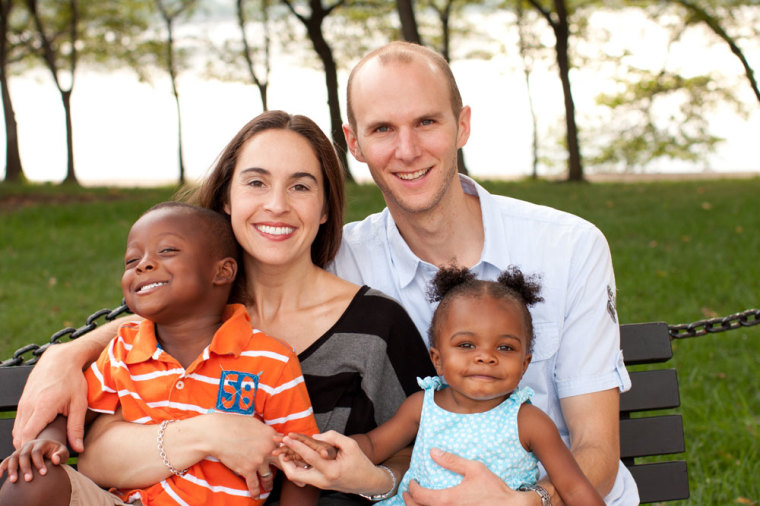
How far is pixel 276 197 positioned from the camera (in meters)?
3.07

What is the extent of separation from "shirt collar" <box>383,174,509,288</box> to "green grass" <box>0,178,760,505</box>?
2137 mm

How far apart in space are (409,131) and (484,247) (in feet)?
1.94

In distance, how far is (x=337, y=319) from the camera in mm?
3197

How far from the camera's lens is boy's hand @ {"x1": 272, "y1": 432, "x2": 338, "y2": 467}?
258cm

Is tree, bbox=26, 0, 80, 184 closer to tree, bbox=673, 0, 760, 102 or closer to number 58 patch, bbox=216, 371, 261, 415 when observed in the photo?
tree, bbox=673, 0, 760, 102

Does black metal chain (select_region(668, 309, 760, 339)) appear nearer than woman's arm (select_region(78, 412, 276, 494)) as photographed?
No

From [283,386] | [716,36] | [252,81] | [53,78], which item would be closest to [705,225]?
[716,36]

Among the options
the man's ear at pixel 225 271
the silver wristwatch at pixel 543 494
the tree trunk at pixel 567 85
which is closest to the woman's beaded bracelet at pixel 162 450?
the man's ear at pixel 225 271

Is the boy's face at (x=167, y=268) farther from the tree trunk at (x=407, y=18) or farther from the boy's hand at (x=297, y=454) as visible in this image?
the tree trunk at (x=407, y=18)

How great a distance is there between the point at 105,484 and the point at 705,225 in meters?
10.4

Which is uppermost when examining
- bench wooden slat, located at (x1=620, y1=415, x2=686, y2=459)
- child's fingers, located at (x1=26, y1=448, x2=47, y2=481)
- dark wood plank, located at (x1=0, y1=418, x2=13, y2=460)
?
child's fingers, located at (x1=26, y1=448, x2=47, y2=481)

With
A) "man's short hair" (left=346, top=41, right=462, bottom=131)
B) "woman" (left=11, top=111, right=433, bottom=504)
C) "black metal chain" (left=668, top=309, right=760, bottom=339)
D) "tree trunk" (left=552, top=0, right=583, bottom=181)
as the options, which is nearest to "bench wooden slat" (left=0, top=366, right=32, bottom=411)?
"woman" (left=11, top=111, right=433, bottom=504)

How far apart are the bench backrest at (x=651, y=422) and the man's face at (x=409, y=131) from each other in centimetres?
115

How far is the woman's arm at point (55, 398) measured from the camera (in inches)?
108
